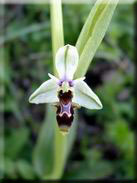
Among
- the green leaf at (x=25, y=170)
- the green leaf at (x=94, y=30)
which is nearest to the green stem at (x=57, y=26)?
the green leaf at (x=94, y=30)

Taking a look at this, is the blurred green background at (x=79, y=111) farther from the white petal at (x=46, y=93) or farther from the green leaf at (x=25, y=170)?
the white petal at (x=46, y=93)

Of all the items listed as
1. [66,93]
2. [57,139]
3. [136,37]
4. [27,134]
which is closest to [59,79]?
[66,93]

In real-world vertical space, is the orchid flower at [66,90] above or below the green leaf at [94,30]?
below

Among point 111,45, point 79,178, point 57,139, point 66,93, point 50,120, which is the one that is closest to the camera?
point 66,93

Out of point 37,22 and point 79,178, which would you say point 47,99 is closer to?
point 79,178

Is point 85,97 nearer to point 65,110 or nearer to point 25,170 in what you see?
point 65,110

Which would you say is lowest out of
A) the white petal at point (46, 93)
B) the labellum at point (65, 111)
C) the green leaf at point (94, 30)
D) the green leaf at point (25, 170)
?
the green leaf at point (25, 170)

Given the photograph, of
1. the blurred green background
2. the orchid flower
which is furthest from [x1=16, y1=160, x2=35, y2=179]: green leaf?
the orchid flower
